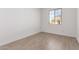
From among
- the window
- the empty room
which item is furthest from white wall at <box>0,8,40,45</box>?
the window

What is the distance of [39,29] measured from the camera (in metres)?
1.37

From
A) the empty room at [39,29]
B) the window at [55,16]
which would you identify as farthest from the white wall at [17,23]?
the window at [55,16]

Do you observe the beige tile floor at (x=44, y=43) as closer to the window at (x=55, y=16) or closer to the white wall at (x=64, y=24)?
the white wall at (x=64, y=24)

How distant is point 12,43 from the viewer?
129 centimetres

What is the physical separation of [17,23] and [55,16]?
0.55 meters

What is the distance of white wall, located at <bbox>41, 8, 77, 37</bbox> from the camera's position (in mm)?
1283

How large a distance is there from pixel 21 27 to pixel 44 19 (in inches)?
13.7

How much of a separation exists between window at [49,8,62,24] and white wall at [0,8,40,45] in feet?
0.62

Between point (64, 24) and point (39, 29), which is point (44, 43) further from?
point (64, 24)

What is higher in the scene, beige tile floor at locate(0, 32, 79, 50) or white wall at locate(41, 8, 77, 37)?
white wall at locate(41, 8, 77, 37)

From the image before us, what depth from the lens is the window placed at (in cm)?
133

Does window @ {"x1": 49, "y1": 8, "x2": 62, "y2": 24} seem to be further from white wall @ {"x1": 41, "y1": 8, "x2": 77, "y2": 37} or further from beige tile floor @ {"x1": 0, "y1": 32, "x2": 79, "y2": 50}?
beige tile floor @ {"x1": 0, "y1": 32, "x2": 79, "y2": 50}

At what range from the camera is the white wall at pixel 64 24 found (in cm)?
128
